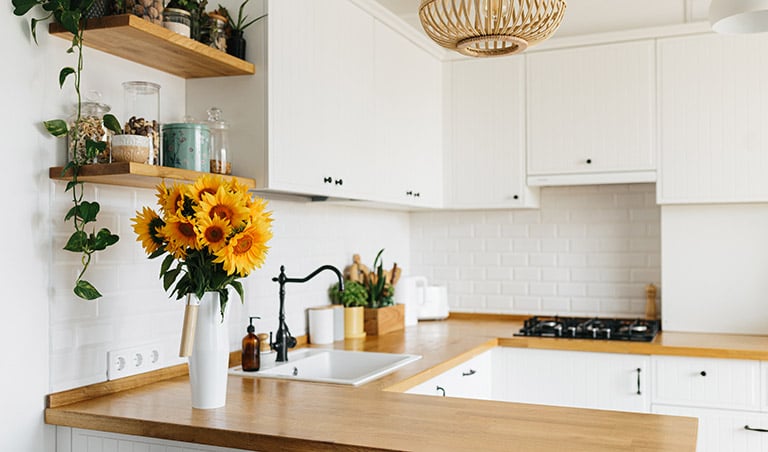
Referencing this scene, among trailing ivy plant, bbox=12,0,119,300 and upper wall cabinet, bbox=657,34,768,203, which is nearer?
trailing ivy plant, bbox=12,0,119,300

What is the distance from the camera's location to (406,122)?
3844 millimetres

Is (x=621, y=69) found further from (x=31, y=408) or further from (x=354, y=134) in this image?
(x=31, y=408)

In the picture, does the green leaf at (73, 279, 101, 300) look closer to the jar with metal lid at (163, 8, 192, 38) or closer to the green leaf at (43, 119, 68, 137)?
the green leaf at (43, 119, 68, 137)

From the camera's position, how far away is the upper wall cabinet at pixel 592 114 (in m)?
3.87

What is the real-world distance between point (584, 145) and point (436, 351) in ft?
4.62

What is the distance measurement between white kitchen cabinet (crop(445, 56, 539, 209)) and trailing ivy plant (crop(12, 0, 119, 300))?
234 centimetres

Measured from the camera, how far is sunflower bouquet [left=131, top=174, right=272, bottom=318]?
82.3 inches

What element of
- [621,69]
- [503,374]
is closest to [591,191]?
[621,69]

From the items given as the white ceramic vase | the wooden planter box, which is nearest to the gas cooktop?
the wooden planter box

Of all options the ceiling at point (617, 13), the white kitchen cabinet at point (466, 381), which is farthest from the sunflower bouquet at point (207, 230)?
the ceiling at point (617, 13)

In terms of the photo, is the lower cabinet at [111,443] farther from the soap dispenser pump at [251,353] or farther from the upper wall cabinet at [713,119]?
the upper wall cabinet at [713,119]

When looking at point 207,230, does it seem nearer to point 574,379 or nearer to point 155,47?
point 155,47

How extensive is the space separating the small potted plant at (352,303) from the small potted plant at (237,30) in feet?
4.76

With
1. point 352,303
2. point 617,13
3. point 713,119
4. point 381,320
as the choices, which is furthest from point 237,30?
point 713,119
